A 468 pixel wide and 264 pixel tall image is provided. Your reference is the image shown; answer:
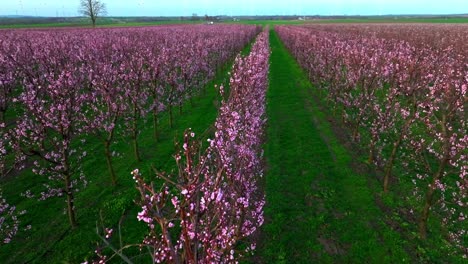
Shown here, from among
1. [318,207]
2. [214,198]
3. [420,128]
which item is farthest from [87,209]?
[420,128]

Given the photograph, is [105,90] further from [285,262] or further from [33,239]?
[285,262]

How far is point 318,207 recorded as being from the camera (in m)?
14.8

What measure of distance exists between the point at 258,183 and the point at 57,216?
29.6ft

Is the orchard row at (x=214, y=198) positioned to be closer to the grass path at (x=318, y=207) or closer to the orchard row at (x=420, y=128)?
the grass path at (x=318, y=207)

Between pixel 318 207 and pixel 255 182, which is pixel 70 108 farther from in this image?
pixel 318 207

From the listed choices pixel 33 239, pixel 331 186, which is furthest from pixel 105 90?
pixel 331 186

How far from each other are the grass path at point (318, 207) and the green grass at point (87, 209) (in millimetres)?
4792

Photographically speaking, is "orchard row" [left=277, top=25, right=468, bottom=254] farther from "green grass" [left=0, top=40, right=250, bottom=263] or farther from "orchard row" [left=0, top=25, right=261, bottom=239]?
"orchard row" [left=0, top=25, right=261, bottom=239]

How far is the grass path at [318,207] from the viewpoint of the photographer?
474 inches

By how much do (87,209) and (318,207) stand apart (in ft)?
32.9

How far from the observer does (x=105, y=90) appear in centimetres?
1576

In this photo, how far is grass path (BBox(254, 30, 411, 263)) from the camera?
12031 millimetres

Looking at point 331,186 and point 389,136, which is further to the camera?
point 389,136

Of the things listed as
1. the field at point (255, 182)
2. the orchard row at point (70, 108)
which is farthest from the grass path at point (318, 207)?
the orchard row at point (70, 108)
